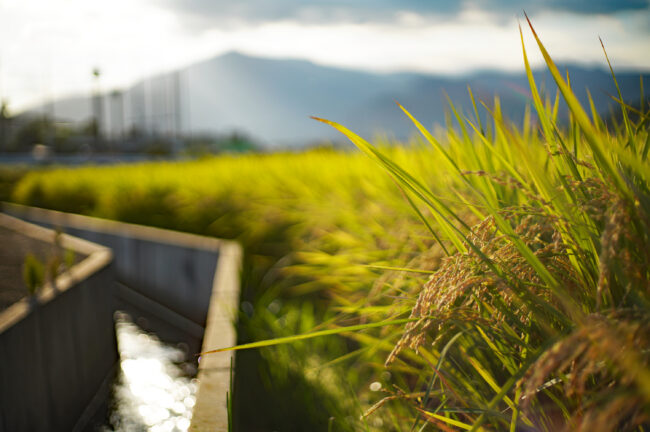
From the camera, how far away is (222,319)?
2484mm

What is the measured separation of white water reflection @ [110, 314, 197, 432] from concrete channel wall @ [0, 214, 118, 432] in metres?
0.15

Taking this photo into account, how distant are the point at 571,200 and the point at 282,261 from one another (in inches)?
91.4

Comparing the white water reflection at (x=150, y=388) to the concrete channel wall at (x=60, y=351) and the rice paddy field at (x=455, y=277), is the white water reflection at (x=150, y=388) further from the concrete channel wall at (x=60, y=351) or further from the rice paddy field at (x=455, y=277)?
the rice paddy field at (x=455, y=277)

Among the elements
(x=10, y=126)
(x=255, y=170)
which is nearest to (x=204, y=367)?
(x=255, y=170)

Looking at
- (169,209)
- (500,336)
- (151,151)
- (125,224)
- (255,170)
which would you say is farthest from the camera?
(151,151)

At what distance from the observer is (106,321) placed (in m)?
3.35

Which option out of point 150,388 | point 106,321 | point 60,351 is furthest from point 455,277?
point 106,321

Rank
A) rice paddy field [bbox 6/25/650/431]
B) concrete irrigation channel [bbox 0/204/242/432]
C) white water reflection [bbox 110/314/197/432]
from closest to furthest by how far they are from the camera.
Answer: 1. rice paddy field [bbox 6/25/650/431]
2. concrete irrigation channel [bbox 0/204/242/432]
3. white water reflection [bbox 110/314/197/432]

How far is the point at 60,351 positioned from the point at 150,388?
74 centimetres

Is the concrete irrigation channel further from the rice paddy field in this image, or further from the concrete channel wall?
the rice paddy field

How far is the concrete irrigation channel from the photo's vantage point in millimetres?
1944

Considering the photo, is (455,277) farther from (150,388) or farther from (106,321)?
(106,321)

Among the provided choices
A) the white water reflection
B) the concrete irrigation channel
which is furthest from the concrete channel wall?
the white water reflection

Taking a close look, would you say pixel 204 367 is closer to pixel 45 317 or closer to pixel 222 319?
pixel 222 319
